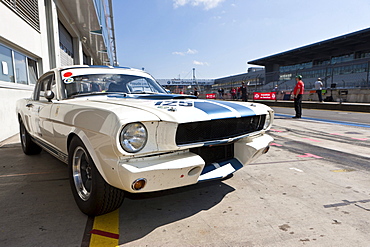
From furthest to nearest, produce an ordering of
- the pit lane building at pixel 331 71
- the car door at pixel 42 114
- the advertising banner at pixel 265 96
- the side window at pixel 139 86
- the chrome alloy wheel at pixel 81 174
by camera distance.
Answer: the advertising banner at pixel 265 96
the pit lane building at pixel 331 71
the side window at pixel 139 86
the car door at pixel 42 114
the chrome alloy wheel at pixel 81 174

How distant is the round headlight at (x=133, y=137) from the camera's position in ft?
6.03

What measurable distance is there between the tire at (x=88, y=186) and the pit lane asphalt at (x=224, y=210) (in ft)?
0.50

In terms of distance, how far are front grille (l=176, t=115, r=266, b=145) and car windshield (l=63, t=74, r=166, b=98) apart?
1.56 metres

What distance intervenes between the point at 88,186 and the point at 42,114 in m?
1.49

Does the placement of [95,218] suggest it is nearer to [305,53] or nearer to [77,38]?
[77,38]

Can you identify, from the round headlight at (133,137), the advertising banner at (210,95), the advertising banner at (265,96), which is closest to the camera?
the round headlight at (133,137)

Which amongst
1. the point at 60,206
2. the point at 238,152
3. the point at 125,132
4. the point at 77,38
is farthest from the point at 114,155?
the point at 77,38

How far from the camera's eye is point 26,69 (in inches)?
320

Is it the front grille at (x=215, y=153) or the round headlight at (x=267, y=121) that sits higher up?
the round headlight at (x=267, y=121)

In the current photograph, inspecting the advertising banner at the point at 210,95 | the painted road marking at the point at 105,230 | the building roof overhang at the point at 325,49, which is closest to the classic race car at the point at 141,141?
the painted road marking at the point at 105,230

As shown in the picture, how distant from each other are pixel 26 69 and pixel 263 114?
8.12 metres

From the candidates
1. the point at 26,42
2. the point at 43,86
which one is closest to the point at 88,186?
the point at 43,86

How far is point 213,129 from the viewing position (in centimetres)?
229

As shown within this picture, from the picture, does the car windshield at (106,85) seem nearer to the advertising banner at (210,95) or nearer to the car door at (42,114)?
the car door at (42,114)
